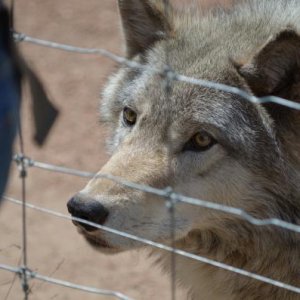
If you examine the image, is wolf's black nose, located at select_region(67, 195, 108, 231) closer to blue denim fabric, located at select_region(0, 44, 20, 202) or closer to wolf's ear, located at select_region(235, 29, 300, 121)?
blue denim fabric, located at select_region(0, 44, 20, 202)

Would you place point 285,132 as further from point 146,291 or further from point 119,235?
point 146,291

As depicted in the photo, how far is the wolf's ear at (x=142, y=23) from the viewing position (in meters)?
4.57

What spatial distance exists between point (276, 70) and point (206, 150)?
0.52m

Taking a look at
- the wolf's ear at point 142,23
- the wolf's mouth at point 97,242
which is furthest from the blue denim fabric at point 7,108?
the wolf's ear at point 142,23

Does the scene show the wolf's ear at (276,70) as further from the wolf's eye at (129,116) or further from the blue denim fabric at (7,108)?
the blue denim fabric at (7,108)

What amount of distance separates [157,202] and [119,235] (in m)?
0.24

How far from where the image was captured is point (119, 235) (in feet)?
12.8

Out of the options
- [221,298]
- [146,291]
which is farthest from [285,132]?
[146,291]

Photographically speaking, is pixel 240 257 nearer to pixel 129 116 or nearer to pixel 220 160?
pixel 220 160

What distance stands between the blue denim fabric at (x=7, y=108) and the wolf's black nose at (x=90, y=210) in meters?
0.44

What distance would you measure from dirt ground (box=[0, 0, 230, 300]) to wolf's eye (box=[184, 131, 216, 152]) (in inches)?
43.5

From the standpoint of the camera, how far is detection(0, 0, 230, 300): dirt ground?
18.5ft

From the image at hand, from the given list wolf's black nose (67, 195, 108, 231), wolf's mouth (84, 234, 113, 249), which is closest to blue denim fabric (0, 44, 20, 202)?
wolf's black nose (67, 195, 108, 231)

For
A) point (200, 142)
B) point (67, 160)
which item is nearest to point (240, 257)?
point (200, 142)
